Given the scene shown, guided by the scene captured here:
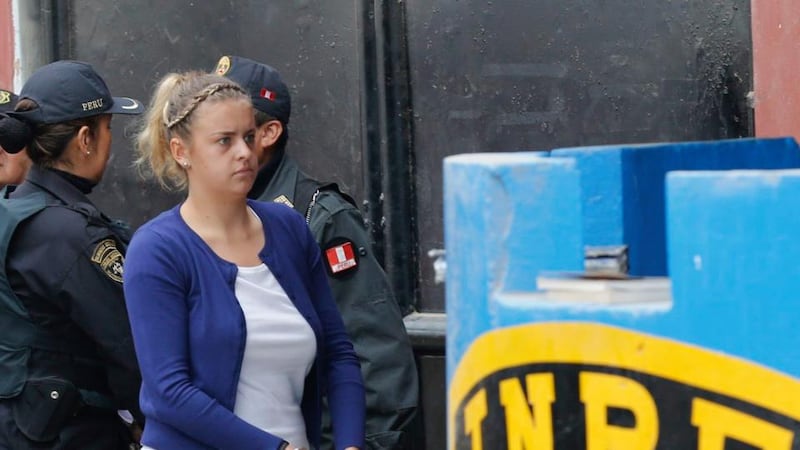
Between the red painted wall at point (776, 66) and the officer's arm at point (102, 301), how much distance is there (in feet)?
7.19

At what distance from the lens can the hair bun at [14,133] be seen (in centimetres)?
380

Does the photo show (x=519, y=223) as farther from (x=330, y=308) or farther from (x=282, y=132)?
(x=282, y=132)

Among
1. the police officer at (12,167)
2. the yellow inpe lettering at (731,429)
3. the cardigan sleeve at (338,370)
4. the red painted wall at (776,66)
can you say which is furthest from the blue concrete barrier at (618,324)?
the police officer at (12,167)

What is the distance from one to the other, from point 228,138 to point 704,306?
4.85 ft

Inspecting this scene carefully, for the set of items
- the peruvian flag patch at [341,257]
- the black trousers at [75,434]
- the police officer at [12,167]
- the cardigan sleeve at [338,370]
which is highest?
the police officer at [12,167]

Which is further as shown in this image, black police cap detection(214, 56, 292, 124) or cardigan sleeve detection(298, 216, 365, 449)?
black police cap detection(214, 56, 292, 124)

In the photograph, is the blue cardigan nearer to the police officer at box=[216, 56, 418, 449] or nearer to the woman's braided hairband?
the woman's braided hairband

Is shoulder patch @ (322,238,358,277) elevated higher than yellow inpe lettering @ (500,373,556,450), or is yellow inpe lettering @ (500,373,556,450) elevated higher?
shoulder patch @ (322,238,358,277)

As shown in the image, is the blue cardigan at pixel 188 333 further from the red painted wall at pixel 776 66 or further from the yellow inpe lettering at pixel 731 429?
the red painted wall at pixel 776 66

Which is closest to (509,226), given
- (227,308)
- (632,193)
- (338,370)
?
(632,193)

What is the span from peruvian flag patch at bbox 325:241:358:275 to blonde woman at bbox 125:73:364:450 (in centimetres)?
66

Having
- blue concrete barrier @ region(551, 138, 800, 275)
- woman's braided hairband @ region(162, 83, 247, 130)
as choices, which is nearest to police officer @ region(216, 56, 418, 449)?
woman's braided hairband @ region(162, 83, 247, 130)

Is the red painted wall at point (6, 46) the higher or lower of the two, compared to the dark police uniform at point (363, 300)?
higher

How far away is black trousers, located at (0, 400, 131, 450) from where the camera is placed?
12.1 ft
